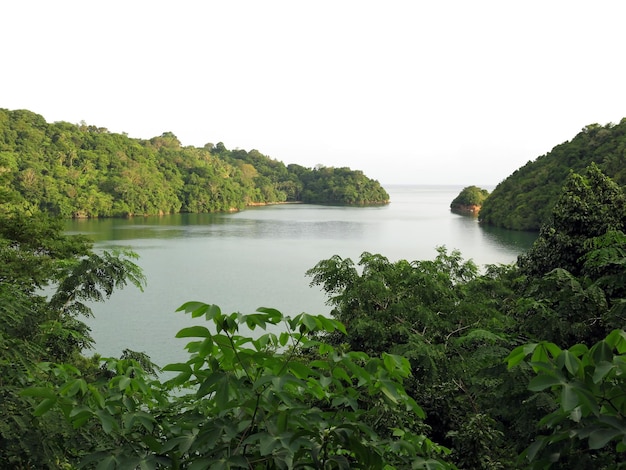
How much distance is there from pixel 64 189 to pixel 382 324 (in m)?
→ 53.3

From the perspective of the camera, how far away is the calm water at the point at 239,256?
15375 millimetres

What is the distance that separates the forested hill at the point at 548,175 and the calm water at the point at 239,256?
2.18m

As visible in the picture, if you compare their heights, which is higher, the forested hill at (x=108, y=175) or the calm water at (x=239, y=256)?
the forested hill at (x=108, y=175)

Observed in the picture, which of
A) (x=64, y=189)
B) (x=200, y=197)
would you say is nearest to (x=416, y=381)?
(x=64, y=189)

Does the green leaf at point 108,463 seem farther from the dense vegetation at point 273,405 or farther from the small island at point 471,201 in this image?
the small island at point 471,201

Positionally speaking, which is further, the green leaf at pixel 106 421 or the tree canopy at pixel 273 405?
the green leaf at pixel 106 421

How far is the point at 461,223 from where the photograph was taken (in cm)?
5078

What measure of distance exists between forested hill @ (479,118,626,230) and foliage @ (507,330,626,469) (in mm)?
38924

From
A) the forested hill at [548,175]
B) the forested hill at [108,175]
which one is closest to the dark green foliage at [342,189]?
the forested hill at [108,175]

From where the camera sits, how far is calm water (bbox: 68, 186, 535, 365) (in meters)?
15.4

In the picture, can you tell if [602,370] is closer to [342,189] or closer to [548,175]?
[548,175]

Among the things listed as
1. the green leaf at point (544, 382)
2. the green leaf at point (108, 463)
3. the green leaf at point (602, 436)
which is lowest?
the green leaf at point (108, 463)

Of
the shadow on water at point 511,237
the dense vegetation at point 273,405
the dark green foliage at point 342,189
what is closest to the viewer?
the dense vegetation at point 273,405

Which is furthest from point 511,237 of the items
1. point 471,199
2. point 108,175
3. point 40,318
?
point 108,175
